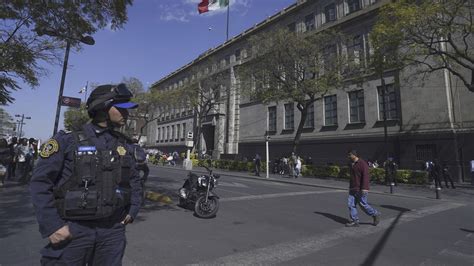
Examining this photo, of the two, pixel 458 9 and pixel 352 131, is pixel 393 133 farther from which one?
pixel 458 9

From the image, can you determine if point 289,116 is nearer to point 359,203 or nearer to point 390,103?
point 390,103

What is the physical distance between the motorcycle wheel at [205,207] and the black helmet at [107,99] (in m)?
6.66

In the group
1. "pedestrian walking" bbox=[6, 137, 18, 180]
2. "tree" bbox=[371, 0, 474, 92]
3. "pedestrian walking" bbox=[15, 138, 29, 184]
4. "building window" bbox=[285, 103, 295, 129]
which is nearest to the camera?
"pedestrian walking" bbox=[15, 138, 29, 184]

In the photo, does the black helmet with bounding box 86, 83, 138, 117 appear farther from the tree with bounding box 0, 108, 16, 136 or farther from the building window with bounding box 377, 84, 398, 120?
the tree with bounding box 0, 108, 16, 136

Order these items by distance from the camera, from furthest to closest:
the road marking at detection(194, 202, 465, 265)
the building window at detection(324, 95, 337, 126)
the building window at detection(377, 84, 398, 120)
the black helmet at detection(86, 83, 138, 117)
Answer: the building window at detection(324, 95, 337, 126) → the building window at detection(377, 84, 398, 120) → the road marking at detection(194, 202, 465, 265) → the black helmet at detection(86, 83, 138, 117)

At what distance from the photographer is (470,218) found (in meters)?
10.0

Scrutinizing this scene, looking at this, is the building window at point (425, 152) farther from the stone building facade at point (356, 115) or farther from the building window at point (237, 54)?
the building window at point (237, 54)

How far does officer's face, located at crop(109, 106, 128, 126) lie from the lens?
9.26ft

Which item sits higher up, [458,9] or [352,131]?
[458,9]

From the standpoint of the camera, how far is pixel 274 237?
7.16 meters

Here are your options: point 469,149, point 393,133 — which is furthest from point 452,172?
point 393,133

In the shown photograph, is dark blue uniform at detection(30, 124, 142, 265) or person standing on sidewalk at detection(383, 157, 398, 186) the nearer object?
dark blue uniform at detection(30, 124, 142, 265)

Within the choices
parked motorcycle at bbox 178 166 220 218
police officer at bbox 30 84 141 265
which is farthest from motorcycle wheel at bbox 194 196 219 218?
police officer at bbox 30 84 141 265

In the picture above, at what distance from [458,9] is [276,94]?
1288 centimetres
